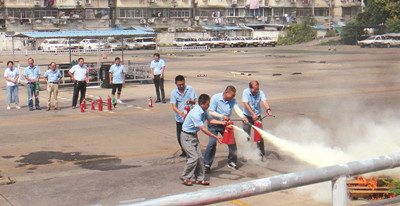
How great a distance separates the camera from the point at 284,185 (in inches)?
185

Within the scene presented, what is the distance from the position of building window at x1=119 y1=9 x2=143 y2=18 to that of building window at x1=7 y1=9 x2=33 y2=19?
14.8 metres

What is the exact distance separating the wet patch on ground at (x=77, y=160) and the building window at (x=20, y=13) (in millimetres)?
74738

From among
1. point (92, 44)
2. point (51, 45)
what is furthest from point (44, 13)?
point (51, 45)

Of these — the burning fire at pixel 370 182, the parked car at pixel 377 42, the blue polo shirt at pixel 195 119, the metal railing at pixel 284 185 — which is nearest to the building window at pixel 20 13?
the parked car at pixel 377 42

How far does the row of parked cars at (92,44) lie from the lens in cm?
6719

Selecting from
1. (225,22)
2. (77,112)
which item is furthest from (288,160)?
(225,22)

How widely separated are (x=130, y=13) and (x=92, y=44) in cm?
2257

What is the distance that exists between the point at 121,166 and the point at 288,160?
3.56 m

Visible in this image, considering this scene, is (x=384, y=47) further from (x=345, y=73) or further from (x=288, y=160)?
(x=288, y=160)

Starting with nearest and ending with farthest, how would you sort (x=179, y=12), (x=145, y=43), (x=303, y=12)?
(x=145, y=43) → (x=179, y=12) → (x=303, y=12)

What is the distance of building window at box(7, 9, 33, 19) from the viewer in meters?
81.7

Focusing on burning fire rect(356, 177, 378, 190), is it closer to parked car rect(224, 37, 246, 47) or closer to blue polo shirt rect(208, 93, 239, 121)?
blue polo shirt rect(208, 93, 239, 121)

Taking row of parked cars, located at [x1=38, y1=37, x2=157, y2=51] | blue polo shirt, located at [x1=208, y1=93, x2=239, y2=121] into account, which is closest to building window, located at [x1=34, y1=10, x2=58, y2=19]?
row of parked cars, located at [x1=38, y1=37, x2=157, y2=51]

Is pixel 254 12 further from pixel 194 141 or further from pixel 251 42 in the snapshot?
pixel 194 141
